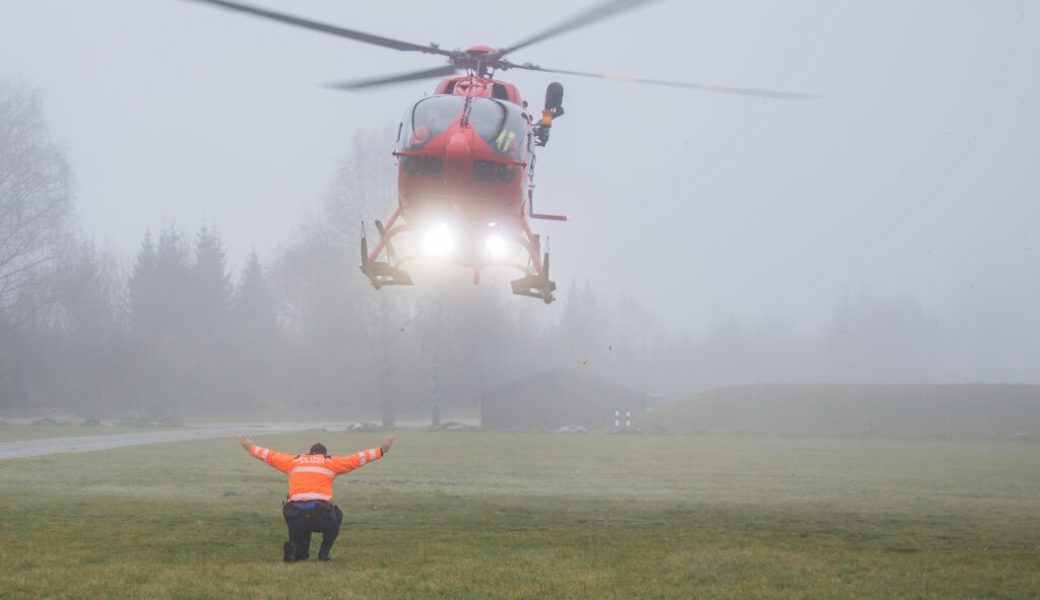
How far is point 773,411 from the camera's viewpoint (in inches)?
2798

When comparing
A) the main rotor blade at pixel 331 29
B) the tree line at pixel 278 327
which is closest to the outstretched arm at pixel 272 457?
the main rotor blade at pixel 331 29

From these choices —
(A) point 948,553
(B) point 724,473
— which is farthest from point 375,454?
(B) point 724,473

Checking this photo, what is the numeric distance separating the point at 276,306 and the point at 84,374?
2796 centimetres

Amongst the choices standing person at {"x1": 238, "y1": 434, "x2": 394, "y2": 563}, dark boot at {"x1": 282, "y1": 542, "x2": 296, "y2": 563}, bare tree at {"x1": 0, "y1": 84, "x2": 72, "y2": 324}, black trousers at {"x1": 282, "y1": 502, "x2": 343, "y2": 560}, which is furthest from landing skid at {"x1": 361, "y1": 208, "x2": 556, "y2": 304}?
bare tree at {"x1": 0, "y1": 84, "x2": 72, "y2": 324}

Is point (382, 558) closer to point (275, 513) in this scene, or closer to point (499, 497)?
point (275, 513)

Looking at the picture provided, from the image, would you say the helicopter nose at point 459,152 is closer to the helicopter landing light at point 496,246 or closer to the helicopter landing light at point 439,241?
the helicopter landing light at point 439,241

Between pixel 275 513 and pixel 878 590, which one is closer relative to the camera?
pixel 878 590

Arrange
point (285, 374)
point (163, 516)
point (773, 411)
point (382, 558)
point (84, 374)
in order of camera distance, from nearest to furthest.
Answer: point (382, 558)
point (163, 516)
point (773, 411)
point (84, 374)
point (285, 374)

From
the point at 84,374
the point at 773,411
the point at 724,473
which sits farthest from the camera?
the point at 84,374

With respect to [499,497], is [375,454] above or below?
above

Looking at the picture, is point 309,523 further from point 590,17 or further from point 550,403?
point 550,403

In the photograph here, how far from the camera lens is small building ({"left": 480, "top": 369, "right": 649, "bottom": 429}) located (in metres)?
73.4

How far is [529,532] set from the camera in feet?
51.7

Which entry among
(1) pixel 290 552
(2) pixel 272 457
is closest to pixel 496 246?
(2) pixel 272 457
